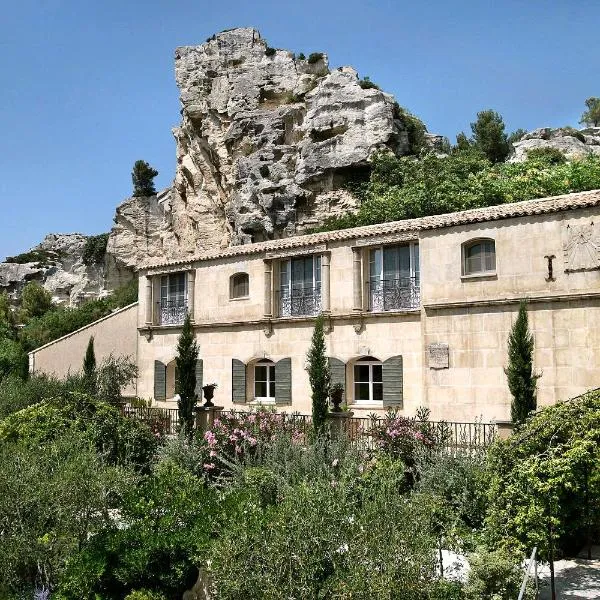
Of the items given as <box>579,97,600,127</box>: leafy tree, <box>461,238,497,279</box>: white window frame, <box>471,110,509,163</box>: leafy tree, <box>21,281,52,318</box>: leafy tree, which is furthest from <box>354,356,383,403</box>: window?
<box>579,97,600,127</box>: leafy tree

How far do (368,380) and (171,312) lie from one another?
9.08m

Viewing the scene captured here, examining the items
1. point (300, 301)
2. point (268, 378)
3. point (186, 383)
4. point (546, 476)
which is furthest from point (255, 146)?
point (546, 476)

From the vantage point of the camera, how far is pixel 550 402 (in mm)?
15672

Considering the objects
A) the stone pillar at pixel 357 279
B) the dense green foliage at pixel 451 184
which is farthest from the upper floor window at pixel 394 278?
the dense green foliage at pixel 451 184

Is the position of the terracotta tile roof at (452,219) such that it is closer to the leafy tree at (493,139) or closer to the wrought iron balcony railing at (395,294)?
the wrought iron balcony railing at (395,294)

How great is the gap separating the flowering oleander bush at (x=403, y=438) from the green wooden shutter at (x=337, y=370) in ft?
17.4

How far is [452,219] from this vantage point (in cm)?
1778

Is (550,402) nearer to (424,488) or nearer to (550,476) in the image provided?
(424,488)

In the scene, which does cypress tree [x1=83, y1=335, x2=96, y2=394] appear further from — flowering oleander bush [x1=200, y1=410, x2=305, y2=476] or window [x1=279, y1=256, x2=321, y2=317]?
flowering oleander bush [x1=200, y1=410, x2=305, y2=476]

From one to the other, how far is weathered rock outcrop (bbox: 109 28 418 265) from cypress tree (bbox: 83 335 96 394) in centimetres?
1405

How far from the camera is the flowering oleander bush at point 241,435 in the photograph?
1478cm

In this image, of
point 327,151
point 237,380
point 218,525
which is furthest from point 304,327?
point 327,151

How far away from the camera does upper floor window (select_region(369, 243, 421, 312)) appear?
62.4ft

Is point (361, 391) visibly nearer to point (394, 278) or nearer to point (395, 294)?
point (395, 294)
